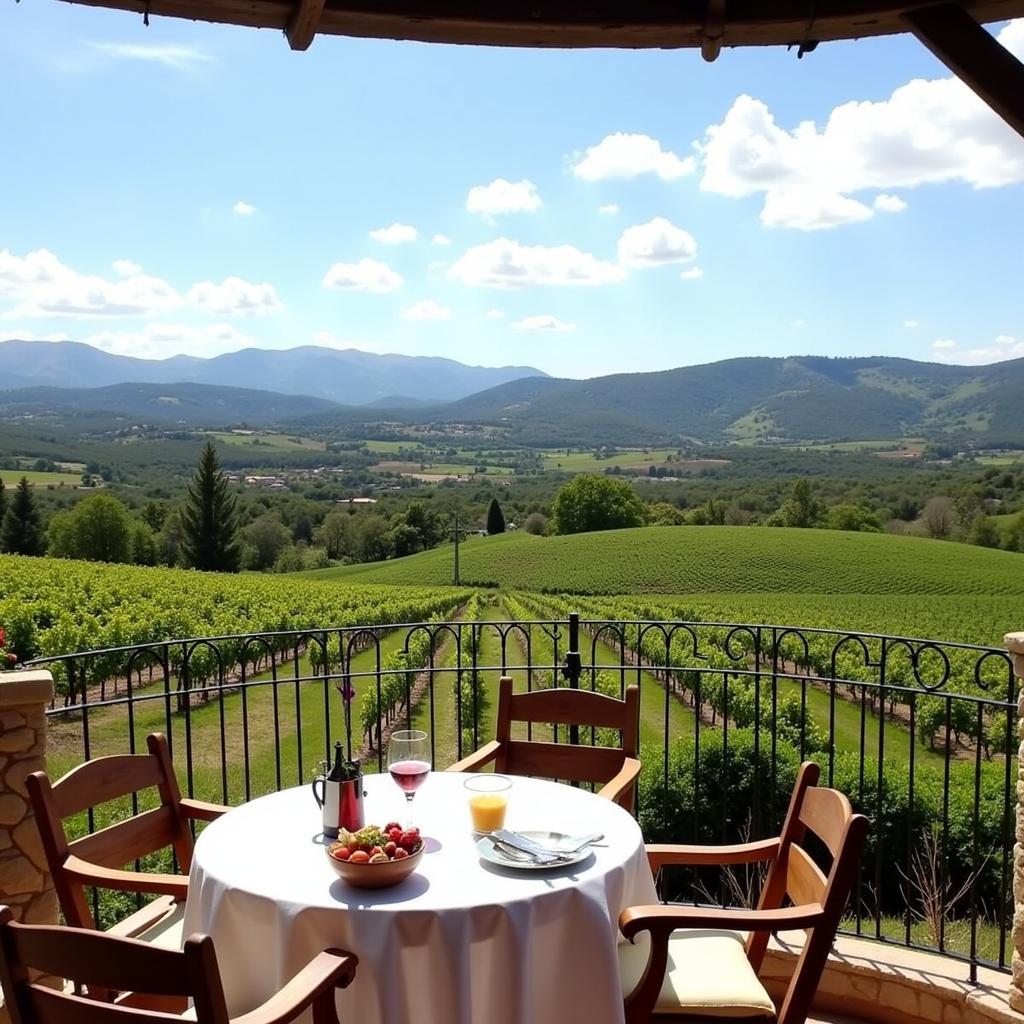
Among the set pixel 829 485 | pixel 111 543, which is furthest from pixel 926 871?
pixel 829 485

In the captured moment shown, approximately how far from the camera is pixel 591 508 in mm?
75812

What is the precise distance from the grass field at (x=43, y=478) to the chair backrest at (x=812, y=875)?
104 meters

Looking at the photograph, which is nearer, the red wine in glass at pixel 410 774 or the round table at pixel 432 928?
the round table at pixel 432 928

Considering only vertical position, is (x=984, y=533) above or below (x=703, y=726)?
below

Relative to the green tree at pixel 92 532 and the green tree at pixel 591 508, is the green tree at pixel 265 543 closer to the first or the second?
the green tree at pixel 92 532

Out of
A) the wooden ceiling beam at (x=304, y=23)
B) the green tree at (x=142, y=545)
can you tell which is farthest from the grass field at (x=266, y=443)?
the wooden ceiling beam at (x=304, y=23)

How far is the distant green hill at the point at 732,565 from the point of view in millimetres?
48188

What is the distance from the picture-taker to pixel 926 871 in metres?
7.76

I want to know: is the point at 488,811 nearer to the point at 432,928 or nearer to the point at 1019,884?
the point at 432,928

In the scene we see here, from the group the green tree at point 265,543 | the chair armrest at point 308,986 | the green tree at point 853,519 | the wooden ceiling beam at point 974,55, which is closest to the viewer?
the chair armrest at point 308,986

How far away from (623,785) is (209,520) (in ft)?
192

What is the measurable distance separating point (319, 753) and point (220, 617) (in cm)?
1197

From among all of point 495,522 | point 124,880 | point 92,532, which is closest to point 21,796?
Answer: point 124,880

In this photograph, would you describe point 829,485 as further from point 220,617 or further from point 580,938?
point 580,938
